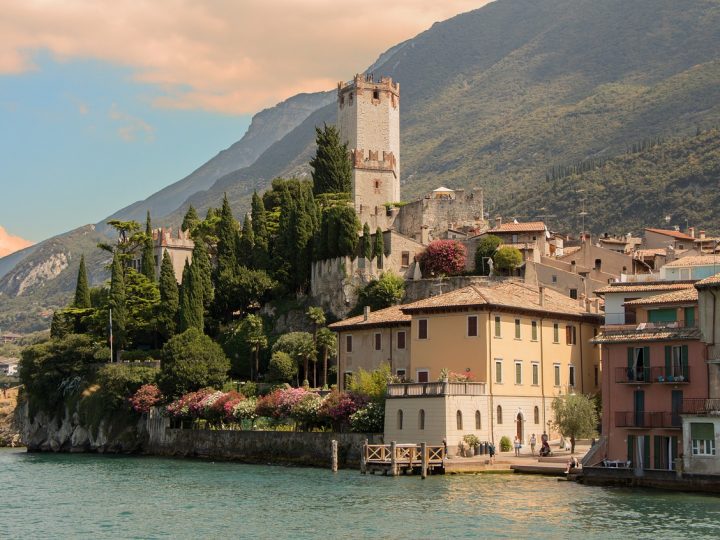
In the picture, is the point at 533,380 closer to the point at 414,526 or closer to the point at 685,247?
the point at 414,526

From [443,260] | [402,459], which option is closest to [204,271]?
[443,260]

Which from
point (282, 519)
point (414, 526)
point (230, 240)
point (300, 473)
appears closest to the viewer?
point (414, 526)

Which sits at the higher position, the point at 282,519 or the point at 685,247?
the point at 685,247

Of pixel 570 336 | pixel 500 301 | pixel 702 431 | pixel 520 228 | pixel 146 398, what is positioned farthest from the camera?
pixel 520 228

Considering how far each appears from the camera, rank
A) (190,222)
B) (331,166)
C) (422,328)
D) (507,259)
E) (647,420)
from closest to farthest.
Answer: (647,420) < (422,328) < (507,259) < (331,166) < (190,222)

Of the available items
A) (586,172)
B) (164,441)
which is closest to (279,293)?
(164,441)

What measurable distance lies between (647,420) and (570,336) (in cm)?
2024

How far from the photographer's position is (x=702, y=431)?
5078cm

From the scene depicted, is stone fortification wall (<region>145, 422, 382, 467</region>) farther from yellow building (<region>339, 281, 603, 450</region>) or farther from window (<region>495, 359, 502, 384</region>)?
window (<region>495, 359, 502, 384</region>)

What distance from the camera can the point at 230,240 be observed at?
105625 millimetres

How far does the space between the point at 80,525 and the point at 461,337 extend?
27.7m

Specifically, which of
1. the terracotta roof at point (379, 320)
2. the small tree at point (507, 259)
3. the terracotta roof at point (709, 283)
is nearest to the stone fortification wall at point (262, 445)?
the terracotta roof at point (379, 320)

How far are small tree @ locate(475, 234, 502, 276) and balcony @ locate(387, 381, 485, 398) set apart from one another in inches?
1054

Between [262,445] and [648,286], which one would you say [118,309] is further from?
[648,286]
